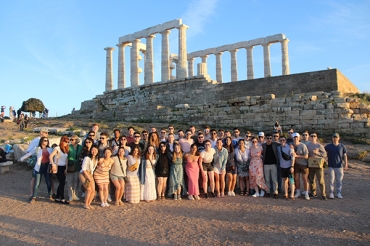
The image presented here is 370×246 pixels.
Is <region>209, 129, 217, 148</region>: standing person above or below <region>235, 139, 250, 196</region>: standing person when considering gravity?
above

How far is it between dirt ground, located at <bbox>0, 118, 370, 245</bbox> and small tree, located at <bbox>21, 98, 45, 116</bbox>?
87.0 feet

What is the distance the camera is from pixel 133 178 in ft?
25.3

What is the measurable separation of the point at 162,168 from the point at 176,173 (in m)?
0.37

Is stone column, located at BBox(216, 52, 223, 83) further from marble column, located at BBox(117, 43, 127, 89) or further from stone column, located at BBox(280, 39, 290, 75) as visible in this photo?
marble column, located at BBox(117, 43, 127, 89)

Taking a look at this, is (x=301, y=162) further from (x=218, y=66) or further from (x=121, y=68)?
(x=218, y=66)

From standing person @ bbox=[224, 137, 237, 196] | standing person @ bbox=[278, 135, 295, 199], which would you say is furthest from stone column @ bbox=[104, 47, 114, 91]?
standing person @ bbox=[278, 135, 295, 199]

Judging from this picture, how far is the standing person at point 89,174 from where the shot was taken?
7203mm

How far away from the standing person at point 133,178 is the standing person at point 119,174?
143 mm

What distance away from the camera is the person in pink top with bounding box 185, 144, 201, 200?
798cm

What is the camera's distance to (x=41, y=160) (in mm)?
7543

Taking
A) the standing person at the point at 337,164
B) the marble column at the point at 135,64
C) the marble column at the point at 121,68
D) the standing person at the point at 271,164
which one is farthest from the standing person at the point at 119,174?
the marble column at the point at 121,68

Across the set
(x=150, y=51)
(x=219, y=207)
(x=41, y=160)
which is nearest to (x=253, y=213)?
(x=219, y=207)

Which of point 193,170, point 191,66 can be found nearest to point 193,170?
point 193,170

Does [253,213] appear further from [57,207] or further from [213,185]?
[57,207]
